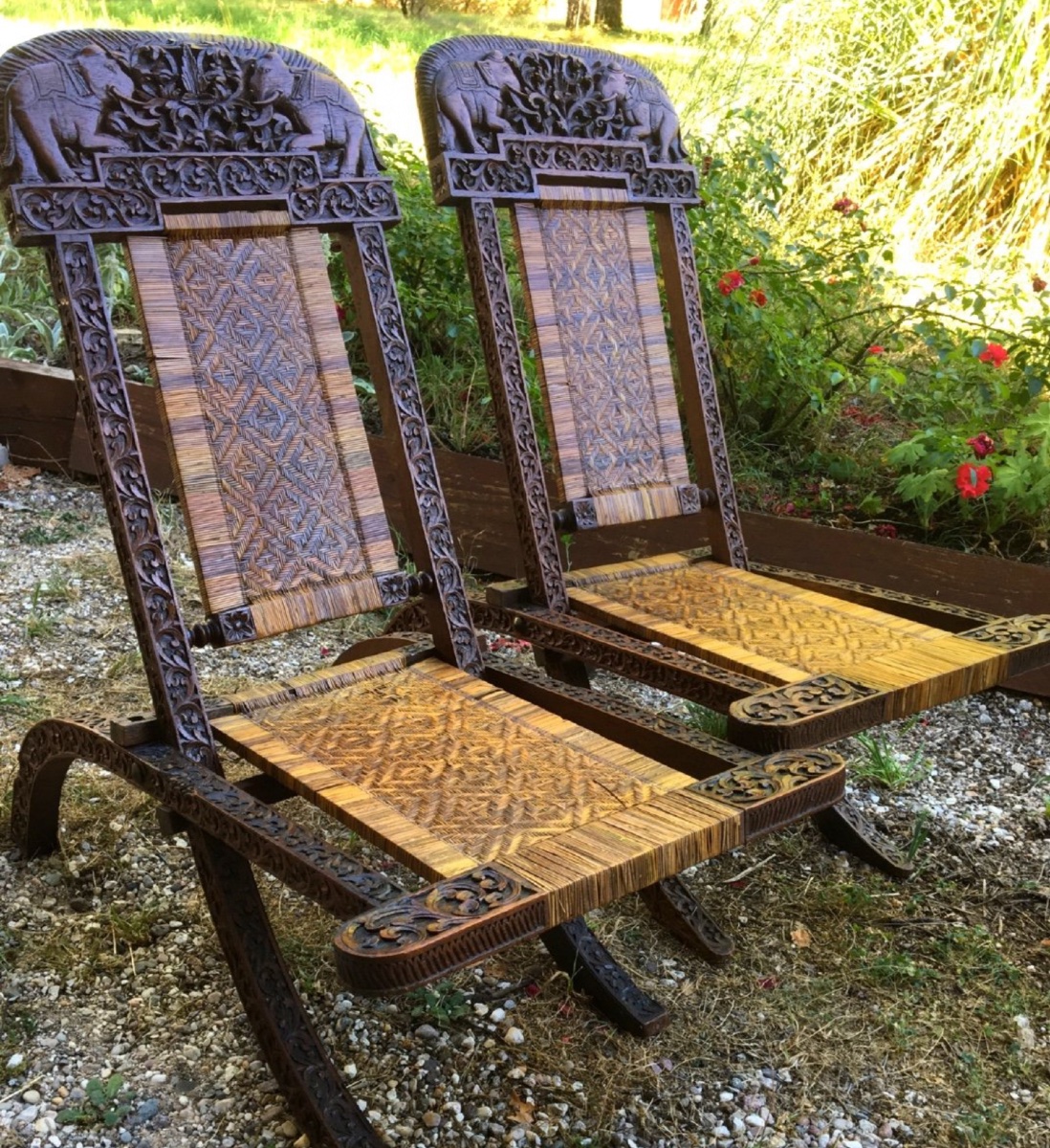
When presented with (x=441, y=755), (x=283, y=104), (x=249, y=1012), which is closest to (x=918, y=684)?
(x=441, y=755)

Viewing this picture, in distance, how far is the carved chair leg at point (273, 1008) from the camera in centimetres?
167

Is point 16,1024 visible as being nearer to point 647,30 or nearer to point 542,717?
point 542,717

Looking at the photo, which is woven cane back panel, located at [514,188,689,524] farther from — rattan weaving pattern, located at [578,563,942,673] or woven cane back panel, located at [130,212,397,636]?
woven cane back panel, located at [130,212,397,636]

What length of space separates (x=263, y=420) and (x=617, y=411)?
829 millimetres

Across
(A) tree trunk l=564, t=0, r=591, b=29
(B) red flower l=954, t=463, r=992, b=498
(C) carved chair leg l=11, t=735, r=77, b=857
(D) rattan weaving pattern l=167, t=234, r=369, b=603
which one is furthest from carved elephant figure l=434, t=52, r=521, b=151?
(A) tree trunk l=564, t=0, r=591, b=29

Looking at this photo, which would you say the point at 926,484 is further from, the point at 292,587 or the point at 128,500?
the point at 128,500

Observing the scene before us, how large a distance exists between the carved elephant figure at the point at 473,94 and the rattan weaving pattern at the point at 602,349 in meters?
0.19

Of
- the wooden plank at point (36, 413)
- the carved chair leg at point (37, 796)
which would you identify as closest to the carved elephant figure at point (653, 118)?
the carved chair leg at point (37, 796)

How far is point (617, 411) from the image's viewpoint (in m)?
2.65

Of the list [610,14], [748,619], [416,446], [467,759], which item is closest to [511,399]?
[416,446]

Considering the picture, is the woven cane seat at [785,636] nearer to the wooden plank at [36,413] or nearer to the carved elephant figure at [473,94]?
the carved elephant figure at [473,94]

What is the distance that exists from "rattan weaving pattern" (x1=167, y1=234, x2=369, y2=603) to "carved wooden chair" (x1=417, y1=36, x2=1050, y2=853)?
394mm

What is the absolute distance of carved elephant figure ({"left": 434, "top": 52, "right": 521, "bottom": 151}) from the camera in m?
2.35

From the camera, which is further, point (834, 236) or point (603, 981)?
point (834, 236)
